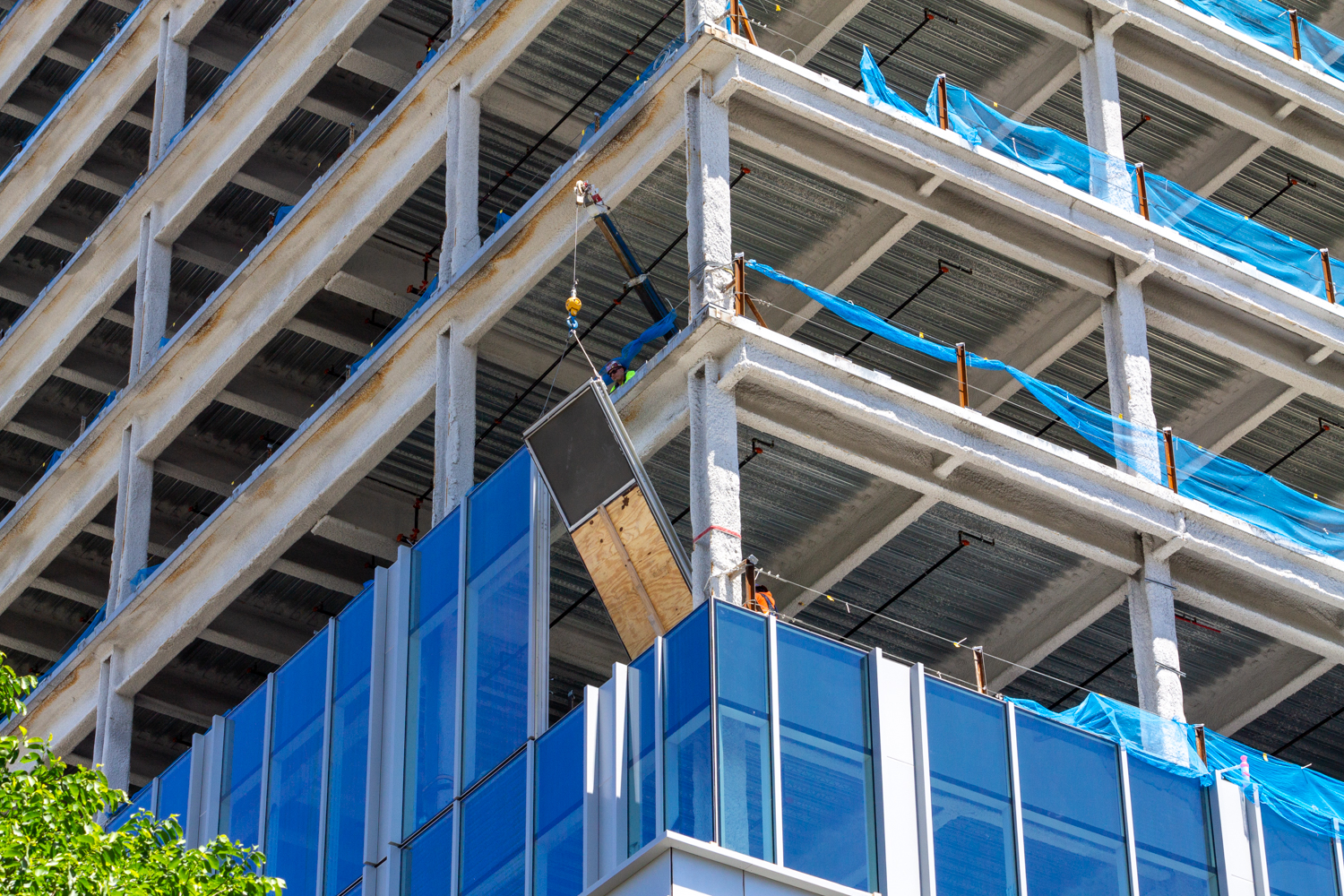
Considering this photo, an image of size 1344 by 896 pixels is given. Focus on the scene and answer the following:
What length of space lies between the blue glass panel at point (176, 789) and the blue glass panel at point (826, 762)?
42.4 ft

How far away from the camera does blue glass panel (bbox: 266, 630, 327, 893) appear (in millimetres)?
34375

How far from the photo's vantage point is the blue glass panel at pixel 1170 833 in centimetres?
2991

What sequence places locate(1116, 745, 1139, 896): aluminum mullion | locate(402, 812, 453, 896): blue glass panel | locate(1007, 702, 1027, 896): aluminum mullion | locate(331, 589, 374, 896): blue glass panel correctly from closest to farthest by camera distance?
locate(1007, 702, 1027, 896): aluminum mullion < locate(1116, 745, 1139, 896): aluminum mullion < locate(402, 812, 453, 896): blue glass panel < locate(331, 589, 374, 896): blue glass panel

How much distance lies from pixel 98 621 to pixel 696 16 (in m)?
16.9

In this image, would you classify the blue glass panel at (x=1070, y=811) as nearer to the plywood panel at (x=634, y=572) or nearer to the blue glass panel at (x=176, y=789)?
the plywood panel at (x=634, y=572)

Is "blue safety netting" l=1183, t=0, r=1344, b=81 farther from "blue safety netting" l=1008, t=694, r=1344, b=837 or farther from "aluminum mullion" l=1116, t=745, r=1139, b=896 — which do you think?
"aluminum mullion" l=1116, t=745, r=1139, b=896

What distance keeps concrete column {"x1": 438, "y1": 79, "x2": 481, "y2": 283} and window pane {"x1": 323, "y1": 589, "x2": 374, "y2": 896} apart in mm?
5765

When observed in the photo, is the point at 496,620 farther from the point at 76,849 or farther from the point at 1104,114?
the point at 1104,114

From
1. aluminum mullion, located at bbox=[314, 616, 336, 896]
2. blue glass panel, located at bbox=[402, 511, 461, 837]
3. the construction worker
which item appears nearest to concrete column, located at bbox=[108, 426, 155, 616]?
aluminum mullion, located at bbox=[314, 616, 336, 896]

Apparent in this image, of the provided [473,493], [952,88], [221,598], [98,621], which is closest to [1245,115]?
[952,88]

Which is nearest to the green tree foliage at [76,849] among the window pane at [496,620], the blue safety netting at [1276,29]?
the window pane at [496,620]

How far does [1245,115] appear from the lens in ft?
127

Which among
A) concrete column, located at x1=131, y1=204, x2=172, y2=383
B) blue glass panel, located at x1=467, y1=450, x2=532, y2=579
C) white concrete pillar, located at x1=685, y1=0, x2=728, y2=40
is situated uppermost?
concrete column, located at x1=131, y1=204, x2=172, y2=383

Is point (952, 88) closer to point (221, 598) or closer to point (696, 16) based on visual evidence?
point (696, 16)
